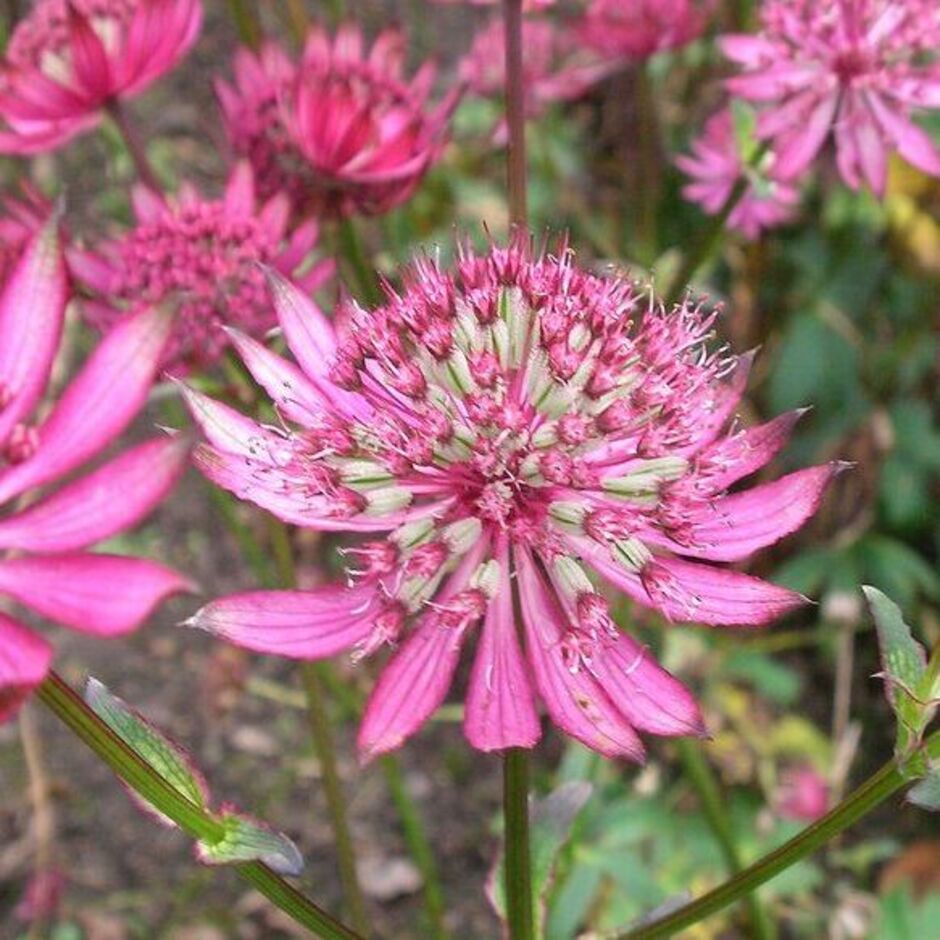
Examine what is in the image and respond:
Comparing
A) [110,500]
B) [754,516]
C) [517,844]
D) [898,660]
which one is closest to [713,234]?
[754,516]

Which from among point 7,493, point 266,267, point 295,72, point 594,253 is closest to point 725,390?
point 266,267

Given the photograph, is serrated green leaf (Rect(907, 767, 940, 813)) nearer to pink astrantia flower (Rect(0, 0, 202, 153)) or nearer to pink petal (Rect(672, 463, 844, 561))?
pink petal (Rect(672, 463, 844, 561))

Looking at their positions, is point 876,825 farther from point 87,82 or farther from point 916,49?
point 87,82

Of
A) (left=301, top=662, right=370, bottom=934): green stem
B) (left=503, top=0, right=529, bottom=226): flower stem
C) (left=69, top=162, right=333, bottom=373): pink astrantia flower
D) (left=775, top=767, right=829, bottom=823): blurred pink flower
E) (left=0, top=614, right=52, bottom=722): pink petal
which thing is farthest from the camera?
(left=775, top=767, right=829, bottom=823): blurred pink flower

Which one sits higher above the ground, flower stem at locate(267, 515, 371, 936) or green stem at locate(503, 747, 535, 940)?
green stem at locate(503, 747, 535, 940)

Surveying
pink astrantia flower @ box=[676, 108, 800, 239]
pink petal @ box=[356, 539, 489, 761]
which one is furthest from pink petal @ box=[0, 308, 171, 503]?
pink astrantia flower @ box=[676, 108, 800, 239]

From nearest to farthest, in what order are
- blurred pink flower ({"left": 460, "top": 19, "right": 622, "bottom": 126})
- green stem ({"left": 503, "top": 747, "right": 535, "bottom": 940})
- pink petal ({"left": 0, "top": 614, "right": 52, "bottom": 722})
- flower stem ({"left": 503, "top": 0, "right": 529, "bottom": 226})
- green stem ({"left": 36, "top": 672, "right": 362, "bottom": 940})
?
pink petal ({"left": 0, "top": 614, "right": 52, "bottom": 722}) → green stem ({"left": 36, "top": 672, "right": 362, "bottom": 940}) → green stem ({"left": 503, "top": 747, "right": 535, "bottom": 940}) → flower stem ({"left": 503, "top": 0, "right": 529, "bottom": 226}) → blurred pink flower ({"left": 460, "top": 19, "right": 622, "bottom": 126})
